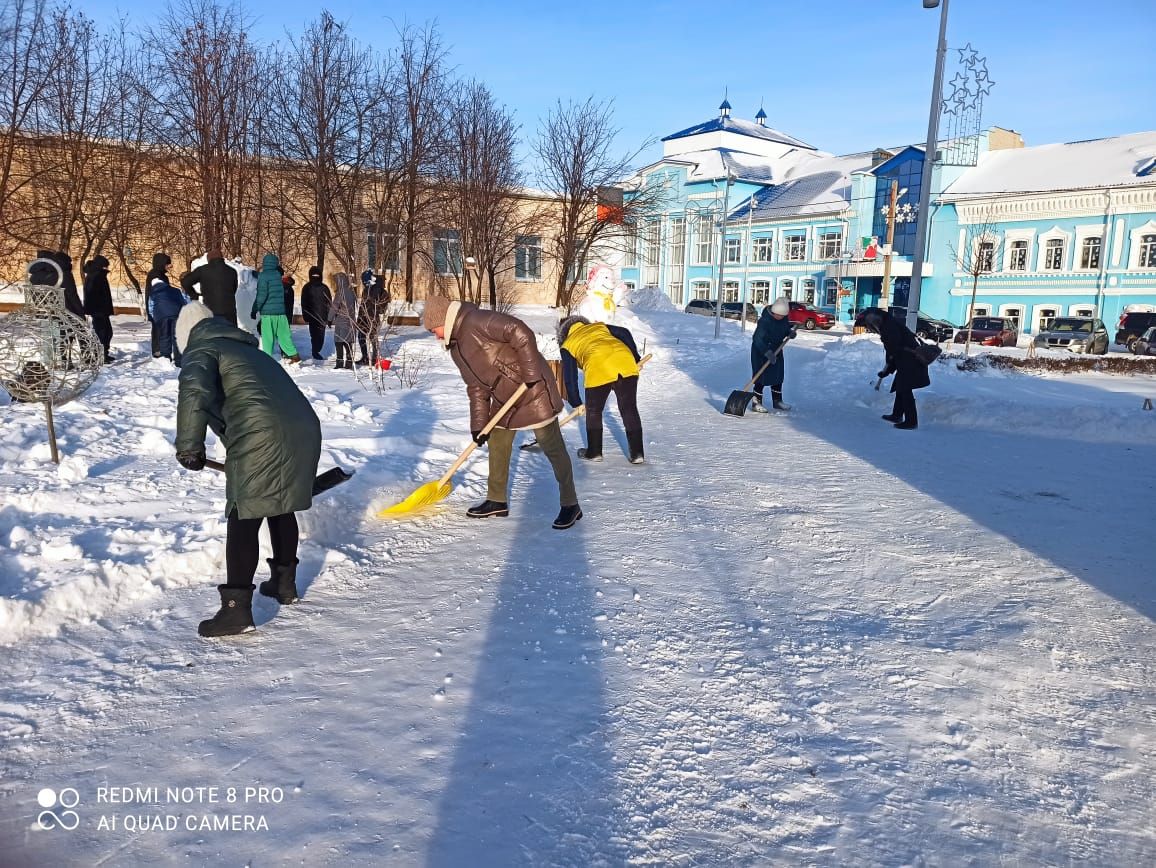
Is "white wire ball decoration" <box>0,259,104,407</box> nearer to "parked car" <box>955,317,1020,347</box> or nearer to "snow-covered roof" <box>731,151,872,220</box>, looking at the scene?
"parked car" <box>955,317,1020,347</box>

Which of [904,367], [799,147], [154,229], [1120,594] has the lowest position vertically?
[1120,594]

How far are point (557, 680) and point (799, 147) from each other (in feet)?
181

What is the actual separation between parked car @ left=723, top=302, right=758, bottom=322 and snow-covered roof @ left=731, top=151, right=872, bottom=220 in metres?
5.93

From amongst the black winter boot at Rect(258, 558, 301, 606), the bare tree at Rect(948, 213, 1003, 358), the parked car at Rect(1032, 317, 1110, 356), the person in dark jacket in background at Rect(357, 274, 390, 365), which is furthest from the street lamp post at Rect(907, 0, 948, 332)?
the bare tree at Rect(948, 213, 1003, 358)

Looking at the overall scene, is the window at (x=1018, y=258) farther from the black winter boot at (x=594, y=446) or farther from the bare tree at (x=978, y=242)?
the black winter boot at (x=594, y=446)

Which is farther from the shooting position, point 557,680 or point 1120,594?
point 1120,594

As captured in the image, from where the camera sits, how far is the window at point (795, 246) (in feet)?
141

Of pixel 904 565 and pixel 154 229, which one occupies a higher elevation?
pixel 154 229

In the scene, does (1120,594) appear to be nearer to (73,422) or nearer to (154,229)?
(73,422)

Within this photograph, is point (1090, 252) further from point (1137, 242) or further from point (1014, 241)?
point (1014, 241)

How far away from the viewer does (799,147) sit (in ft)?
170

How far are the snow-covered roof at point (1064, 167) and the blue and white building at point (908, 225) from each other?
9 cm

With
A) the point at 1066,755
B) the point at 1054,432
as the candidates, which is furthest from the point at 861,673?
the point at 1054,432

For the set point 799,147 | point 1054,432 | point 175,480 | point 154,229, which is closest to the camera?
point 175,480
